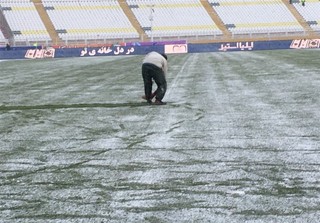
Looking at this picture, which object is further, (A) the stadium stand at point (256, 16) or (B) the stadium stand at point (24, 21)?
(A) the stadium stand at point (256, 16)

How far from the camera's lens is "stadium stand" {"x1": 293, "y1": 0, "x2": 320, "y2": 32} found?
6725cm

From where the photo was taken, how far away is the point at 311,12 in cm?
7019

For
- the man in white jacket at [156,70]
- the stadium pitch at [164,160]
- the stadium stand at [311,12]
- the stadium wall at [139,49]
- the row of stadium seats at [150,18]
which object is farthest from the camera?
the stadium stand at [311,12]

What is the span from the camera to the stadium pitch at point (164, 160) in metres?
4.25

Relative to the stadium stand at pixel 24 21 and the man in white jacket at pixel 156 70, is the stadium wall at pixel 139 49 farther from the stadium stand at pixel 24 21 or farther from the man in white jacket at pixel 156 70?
the man in white jacket at pixel 156 70

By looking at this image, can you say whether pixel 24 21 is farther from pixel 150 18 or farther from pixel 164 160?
pixel 164 160

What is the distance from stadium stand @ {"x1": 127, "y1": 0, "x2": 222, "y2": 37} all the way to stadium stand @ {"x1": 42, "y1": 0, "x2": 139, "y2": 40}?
2310 millimetres

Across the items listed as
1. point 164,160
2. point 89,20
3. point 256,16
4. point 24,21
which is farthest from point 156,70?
point 256,16

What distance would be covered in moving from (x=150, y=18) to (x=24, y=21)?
16.0 metres

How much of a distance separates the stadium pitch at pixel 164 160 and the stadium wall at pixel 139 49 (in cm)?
3642

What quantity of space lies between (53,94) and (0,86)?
4.01m

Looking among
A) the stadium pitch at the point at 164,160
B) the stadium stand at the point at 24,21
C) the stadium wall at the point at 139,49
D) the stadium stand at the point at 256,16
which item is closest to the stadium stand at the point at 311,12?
the stadium stand at the point at 256,16

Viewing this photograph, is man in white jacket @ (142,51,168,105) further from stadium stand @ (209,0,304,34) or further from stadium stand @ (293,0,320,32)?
stadium stand @ (293,0,320,32)

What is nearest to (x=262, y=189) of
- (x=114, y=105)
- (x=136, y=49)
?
(x=114, y=105)
